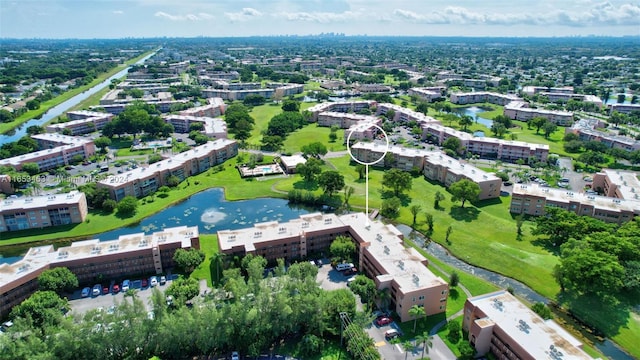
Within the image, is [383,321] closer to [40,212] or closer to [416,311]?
[416,311]

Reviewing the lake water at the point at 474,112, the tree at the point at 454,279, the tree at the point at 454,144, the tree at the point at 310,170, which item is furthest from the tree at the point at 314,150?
the lake water at the point at 474,112

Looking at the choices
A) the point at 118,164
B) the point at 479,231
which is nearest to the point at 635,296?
the point at 479,231

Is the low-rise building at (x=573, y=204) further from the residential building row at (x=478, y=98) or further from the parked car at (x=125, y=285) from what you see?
the residential building row at (x=478, y=98)

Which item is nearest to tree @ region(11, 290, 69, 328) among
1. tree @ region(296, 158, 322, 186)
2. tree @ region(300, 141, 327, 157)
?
tree @ region(296, 158, 322, 186)

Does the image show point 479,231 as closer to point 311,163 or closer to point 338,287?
point 338,287

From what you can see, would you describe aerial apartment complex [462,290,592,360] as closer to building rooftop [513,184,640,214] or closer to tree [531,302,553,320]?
tree [531,302,553,320]
